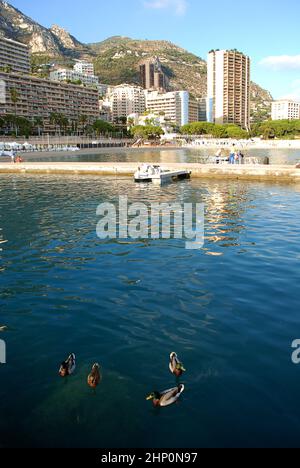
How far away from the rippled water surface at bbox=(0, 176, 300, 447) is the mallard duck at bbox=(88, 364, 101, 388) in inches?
5.4

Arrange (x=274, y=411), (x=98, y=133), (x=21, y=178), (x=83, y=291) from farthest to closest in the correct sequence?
1. (x=98, y=133)
2. (x=21, y=178)
3. (x=83, y=291)
4. (x=274, y=411)

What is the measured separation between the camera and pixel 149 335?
8961mm

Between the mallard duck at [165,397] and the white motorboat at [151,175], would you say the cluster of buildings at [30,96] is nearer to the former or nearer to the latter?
the white motorboat at [151,175]

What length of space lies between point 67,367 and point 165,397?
76.5 inches

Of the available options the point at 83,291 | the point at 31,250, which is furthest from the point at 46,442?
the point at 31,250

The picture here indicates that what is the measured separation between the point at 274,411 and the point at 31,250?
11464mm

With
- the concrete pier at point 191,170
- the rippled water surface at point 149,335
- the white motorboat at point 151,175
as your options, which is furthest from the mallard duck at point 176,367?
the concrete pier at point 191,170

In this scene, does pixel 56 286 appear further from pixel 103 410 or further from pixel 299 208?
pixel 299 208

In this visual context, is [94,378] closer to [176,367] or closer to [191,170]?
[176,367]

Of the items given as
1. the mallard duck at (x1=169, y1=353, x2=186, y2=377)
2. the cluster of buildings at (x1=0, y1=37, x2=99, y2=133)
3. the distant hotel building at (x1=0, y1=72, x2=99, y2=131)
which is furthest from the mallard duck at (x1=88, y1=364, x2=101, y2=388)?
the distant hotel building at (x1=0, y1=72, x2=99, y2=131)

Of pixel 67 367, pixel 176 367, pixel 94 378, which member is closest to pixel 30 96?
pixel 67 367

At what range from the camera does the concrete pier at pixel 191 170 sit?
122ft

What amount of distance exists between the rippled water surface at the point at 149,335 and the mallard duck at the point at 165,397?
4.8 inches
